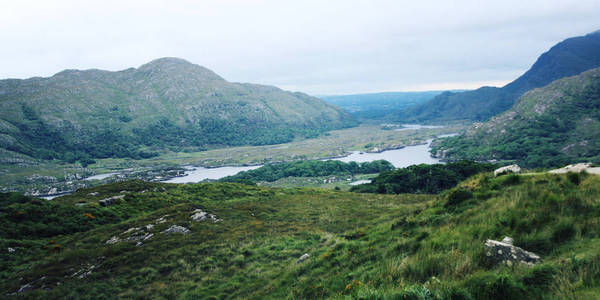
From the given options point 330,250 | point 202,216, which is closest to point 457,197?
point 330,250

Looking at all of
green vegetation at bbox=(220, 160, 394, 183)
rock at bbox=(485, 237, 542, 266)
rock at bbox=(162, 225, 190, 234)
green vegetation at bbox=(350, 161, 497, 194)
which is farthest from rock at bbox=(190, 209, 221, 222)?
green vegetation at bbox=(220, 160, 394, 183)

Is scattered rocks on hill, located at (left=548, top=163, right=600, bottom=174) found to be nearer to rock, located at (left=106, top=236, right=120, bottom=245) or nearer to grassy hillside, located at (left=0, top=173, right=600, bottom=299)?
grassy hillside, located at (left=0, top=173, right=600, bottom=299)

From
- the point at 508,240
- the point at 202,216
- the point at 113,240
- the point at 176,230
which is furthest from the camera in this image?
the point at 202,216

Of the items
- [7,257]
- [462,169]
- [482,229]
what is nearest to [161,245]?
[7,257]

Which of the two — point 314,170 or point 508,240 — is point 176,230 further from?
point 314,170

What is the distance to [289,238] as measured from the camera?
86.5 feet

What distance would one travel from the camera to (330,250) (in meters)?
17.5

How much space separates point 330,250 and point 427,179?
243 ft

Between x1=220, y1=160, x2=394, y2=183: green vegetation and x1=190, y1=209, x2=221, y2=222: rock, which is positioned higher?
x1=190, y1=209, x2=221, y2=222: rock

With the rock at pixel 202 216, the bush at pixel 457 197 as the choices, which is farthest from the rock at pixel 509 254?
the rock at pixel 202 216

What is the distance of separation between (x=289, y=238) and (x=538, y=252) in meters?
19.9

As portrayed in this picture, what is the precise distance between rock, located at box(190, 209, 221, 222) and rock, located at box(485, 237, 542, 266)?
30229 mm

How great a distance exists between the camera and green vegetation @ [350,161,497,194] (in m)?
77.4

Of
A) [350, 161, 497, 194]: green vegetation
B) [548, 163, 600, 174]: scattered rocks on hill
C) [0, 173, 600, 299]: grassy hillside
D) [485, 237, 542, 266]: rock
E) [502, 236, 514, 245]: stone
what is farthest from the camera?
[350, 161, 497, 194]: green vegetation
